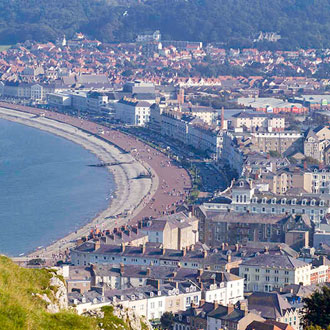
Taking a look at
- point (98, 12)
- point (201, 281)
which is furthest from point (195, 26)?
point (201, 281)

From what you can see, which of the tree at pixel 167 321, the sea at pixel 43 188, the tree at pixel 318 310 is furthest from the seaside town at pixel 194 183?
the tree at pixel 318 310

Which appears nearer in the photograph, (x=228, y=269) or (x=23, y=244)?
(x=228, y=269)

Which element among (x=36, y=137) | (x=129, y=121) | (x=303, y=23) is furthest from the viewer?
(x=303, y=23)

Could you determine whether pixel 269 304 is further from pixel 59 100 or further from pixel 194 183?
pixel 59 100

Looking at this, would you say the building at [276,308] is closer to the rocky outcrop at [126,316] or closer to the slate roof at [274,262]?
the slate roof at [274,262]

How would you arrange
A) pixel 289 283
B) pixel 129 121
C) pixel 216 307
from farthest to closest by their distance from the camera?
pixel 129 121
pixel 289 283
pixel 216 307

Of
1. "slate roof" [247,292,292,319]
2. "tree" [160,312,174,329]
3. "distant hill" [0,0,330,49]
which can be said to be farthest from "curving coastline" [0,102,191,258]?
"distant hill" [0,0,330,49]

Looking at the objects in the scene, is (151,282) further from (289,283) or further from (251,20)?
(251,20)
